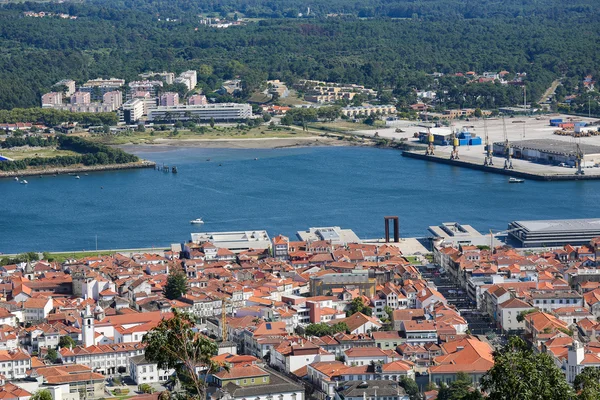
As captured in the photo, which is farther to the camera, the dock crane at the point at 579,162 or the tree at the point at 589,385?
the dock crane at the point at 579,162

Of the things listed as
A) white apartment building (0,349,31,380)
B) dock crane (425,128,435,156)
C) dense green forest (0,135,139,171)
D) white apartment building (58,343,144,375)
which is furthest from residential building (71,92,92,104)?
white apartment building (0,349,31,380)

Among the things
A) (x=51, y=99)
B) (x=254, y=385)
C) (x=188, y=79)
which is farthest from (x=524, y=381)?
(x=188, y=79)

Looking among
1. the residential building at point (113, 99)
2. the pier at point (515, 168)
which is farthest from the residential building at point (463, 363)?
the residential building at point (113, 99)

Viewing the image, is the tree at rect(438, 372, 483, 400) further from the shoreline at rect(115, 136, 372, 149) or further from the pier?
the shoreline at rect(115, 136, 372, 149)

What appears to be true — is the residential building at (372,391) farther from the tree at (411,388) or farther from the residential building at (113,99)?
the residential building at (113,99)

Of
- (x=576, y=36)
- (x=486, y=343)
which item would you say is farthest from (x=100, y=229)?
(x=576, y=36)

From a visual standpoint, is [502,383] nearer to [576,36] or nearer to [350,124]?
[350,124]

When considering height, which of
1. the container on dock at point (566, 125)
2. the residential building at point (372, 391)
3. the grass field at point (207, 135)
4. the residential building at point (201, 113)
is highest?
the residential building at point (372, 391)
